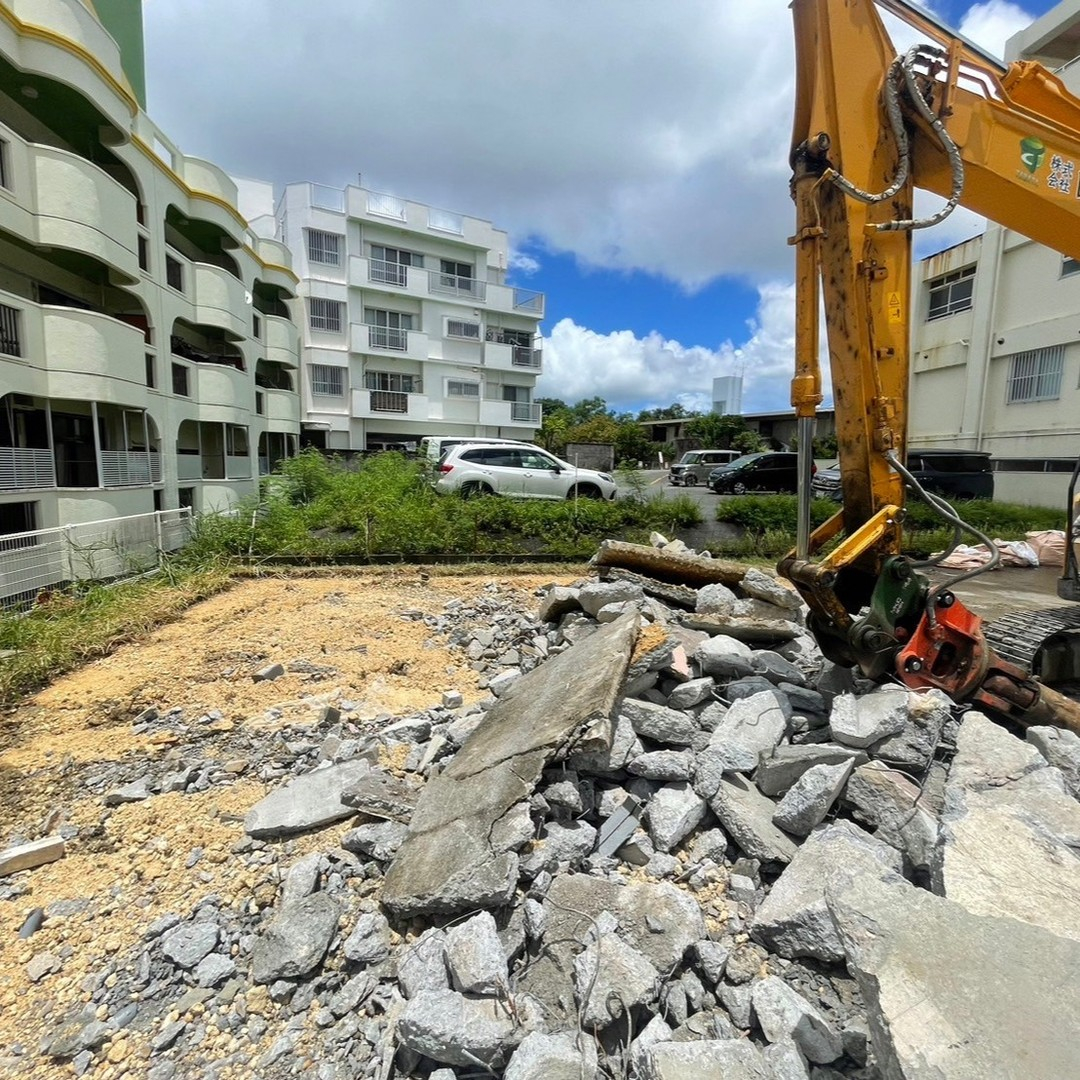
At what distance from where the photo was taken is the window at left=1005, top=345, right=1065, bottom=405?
14.4m

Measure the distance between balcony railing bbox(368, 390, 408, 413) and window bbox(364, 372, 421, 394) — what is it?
0.55 meters

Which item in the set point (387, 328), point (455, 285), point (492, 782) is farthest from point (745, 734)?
point (455, 285)

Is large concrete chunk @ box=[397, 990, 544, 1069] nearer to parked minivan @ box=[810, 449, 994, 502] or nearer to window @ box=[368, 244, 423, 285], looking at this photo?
parked minivan @ box=[810, 449, 994, 502]

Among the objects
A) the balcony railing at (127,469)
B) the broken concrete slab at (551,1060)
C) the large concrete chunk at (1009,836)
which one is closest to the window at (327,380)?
the balcony railing at (127,469)

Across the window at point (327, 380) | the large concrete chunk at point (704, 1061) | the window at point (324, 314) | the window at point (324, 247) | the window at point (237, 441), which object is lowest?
the large concrete chunk at point (704, 1061)

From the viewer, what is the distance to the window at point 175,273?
1390cm

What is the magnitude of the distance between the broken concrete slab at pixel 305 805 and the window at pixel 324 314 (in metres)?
25.8

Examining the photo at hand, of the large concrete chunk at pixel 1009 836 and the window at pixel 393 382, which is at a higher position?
the window at pixel 393 382

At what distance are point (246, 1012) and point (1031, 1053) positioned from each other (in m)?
2.30

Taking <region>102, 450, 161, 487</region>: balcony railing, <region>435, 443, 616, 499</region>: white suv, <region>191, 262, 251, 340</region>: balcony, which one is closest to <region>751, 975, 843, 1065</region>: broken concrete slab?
<region>435, 443, 616, 499</region>: white suv

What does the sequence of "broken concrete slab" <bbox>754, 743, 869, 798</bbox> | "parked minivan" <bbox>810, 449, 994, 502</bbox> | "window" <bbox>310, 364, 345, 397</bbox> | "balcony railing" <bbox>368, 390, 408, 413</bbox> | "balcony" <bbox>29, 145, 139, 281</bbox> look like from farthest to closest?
"balcony railing" <bbox>368, 390, 408, 413</bbox>, "window" <bbox>310, 364, 345, 397</bbox>, "parked minivan" <bbox>810, 449, 994, 502</bbox>, "balcony" <bbox>29, 145, 139, 281</bbox>, "broken concrete slab" <bbox>754, 743, 869, 798</bbox>

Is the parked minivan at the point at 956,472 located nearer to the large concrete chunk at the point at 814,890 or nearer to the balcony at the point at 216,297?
the large concrete chunk at the point at 814,890

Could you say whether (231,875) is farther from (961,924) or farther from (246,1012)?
(961,924)

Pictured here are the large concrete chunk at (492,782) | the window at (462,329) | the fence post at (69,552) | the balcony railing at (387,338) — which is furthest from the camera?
the window at (462,329)
